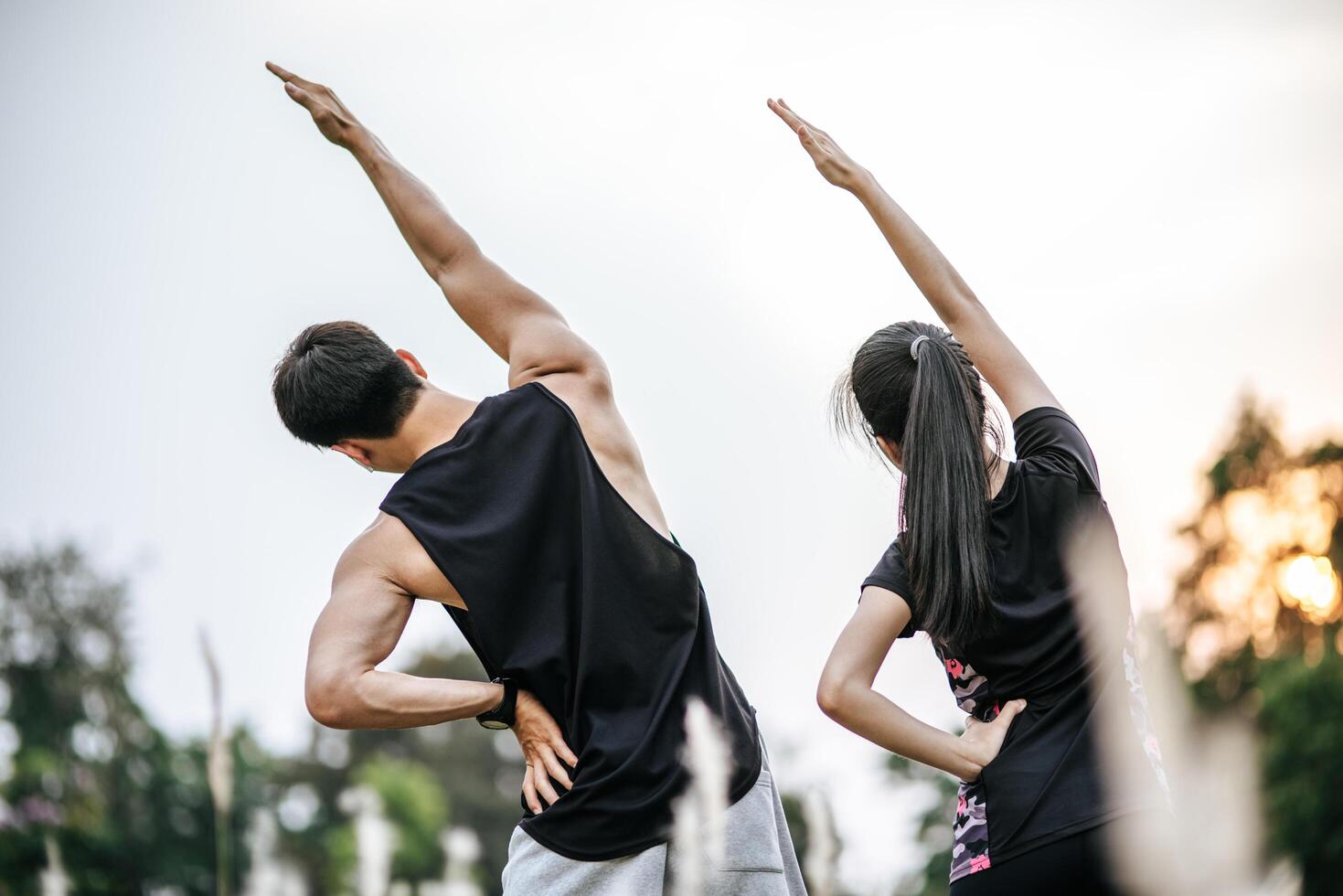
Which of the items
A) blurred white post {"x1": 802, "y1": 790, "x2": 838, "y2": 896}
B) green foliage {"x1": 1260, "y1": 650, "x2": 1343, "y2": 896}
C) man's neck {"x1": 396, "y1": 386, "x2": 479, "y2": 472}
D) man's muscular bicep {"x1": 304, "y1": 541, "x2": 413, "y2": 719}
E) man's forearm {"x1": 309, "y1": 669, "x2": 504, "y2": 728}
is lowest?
green foliage {"x1": 1260, "y1": 650, "x2": 1343, "y2": 896}

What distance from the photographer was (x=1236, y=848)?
21.7 metres

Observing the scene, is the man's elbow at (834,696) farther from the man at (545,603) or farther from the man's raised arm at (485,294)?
the man's raised arm at (485,294)

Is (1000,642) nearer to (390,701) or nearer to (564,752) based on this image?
(564,752)

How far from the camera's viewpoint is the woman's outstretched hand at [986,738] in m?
2.61

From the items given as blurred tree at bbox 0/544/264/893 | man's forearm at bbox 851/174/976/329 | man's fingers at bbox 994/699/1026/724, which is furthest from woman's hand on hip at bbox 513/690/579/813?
blurred tree at bbox 0/544/264/893

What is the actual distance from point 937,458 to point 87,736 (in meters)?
31.9

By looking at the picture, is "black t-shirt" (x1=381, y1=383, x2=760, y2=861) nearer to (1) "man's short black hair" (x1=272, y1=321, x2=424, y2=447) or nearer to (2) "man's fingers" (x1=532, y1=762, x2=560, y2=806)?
(2) "man's fingers" (x1=532, y1=762, x2=560, y2=806)

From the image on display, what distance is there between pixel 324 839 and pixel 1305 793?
26.9 m

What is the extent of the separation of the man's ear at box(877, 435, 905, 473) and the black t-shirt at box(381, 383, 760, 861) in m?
0.53

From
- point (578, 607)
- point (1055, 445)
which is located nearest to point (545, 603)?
point (578, 607)

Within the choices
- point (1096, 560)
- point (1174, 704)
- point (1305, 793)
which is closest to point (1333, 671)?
point (1305, 793)

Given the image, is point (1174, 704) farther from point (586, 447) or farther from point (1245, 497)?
point (586, 447)

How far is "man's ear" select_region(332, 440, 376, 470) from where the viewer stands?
121 inches

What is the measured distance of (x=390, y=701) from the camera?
267cm
